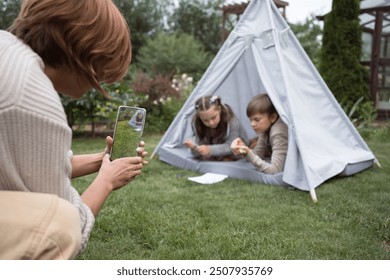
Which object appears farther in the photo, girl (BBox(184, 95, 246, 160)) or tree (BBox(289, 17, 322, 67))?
tree (BBox(289, 17, 322, 67))

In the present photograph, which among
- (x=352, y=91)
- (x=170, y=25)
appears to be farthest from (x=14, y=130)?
(x=170, y=25)

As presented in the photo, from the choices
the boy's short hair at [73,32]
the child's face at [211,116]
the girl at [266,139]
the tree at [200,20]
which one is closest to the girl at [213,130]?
the child's face at [211,116]

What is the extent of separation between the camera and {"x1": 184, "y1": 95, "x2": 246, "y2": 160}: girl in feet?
12.2

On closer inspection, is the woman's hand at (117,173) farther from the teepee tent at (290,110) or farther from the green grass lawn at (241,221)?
the teepee tent at (290,110)

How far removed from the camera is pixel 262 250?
6.40 ft

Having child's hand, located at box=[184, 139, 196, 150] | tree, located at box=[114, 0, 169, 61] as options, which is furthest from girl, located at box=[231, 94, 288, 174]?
tree, located at box=[114, 0, 169, 61]

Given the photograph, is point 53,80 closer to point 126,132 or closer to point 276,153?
point 126,132

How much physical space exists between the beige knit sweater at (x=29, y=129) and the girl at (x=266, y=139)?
237cm

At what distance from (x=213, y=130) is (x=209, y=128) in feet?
0.13

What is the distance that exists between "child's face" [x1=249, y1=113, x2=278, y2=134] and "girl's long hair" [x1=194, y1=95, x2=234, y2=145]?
0.38 meters

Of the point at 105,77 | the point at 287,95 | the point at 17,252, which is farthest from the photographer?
the point at 287,95

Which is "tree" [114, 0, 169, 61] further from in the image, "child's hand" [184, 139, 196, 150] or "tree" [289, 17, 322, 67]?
"child's hand" [184, 139, 196, 150]

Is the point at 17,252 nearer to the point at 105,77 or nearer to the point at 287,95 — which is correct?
the point at 105,77
